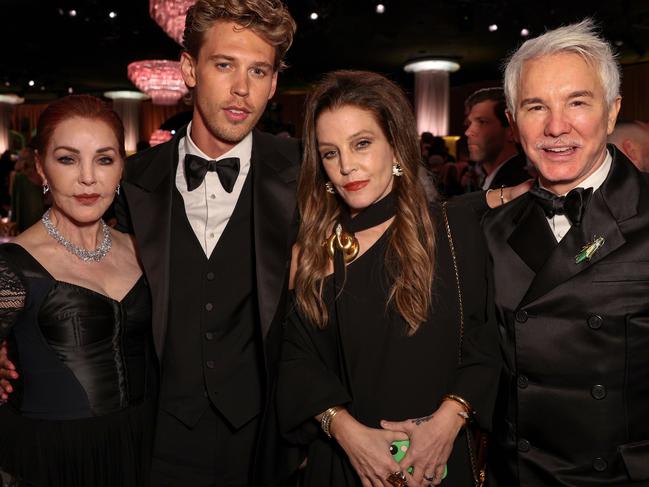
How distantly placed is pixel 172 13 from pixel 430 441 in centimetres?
341

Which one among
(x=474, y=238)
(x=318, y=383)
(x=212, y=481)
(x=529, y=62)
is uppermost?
(x=529, y=62)

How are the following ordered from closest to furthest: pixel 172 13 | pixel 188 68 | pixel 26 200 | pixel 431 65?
pixel 188 68 < pixel 172 13 < pixel 26 200 < pixel 431 65

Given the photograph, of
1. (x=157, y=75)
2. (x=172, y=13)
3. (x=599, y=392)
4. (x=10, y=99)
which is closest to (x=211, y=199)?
(x=599, y=392)

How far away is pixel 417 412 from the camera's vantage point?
174 cm

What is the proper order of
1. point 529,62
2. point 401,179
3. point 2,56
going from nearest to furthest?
1. point 529,62
2. point 401,179
3. point 2,56

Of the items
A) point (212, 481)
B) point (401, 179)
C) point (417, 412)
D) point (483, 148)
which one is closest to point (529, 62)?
point (401, 179)

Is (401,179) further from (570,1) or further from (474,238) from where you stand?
(570,1)

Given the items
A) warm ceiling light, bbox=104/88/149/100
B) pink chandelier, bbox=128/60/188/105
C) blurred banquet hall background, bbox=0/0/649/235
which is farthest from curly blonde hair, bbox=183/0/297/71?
warm ceiling light, bbox=104/88/149/100

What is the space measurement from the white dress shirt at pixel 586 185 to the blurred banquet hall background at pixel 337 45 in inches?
124

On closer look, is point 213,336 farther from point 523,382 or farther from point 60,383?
point 523,382

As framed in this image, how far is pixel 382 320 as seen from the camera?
1.77 m

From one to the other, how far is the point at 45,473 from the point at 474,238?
1.42m

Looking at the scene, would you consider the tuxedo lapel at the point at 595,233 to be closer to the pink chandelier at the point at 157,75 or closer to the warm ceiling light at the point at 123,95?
the pink chandelier at the point at 157,75

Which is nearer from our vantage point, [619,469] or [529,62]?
[619,469]
